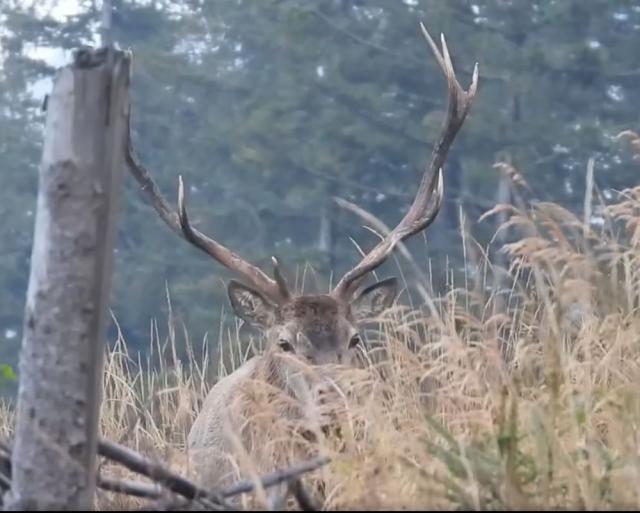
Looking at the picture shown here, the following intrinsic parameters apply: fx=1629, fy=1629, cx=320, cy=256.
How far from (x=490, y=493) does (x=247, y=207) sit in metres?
25.1

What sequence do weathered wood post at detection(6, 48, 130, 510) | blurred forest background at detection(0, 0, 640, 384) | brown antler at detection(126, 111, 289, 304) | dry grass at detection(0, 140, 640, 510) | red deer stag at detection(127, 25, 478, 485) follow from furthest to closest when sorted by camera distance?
1. blurred forest background at detection(0, 0, 640, 384)
2. brown antler at detection(126, 111, 289, 304)
3. red deer stag at detection(127, 25, 478, 485)
4. dry grass at detection(0, 140, 640, 510)
5. weathered wood post at detection(6, 48, 130, 510)

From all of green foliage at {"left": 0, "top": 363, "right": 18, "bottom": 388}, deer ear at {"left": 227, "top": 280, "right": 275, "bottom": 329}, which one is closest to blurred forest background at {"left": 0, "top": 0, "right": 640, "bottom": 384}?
deer ear at {"left": 227, "top": 280, "right": 275, "bottom": 329}

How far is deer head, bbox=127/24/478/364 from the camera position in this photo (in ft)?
20.5

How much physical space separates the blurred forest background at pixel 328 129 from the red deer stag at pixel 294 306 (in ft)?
53.6

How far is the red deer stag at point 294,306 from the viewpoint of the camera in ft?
20.2

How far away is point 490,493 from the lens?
3.64 metres

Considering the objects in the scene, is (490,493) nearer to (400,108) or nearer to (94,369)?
(94,369)

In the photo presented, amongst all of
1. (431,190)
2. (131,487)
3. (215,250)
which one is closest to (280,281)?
(215,250)

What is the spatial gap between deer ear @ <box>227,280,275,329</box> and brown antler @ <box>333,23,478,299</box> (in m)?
0.29

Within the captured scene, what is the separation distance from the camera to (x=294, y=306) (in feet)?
21.1

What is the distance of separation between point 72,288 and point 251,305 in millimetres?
3270

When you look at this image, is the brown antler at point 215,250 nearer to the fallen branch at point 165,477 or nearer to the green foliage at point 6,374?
the green foliage at point 6,374

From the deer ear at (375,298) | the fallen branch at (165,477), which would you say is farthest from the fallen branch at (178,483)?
the deer ear at (375,298)

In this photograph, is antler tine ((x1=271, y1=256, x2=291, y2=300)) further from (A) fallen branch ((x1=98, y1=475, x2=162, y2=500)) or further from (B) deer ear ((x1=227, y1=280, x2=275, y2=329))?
(A) fallen branch ((x1=98, y1=475, x2=162, y2=500))
